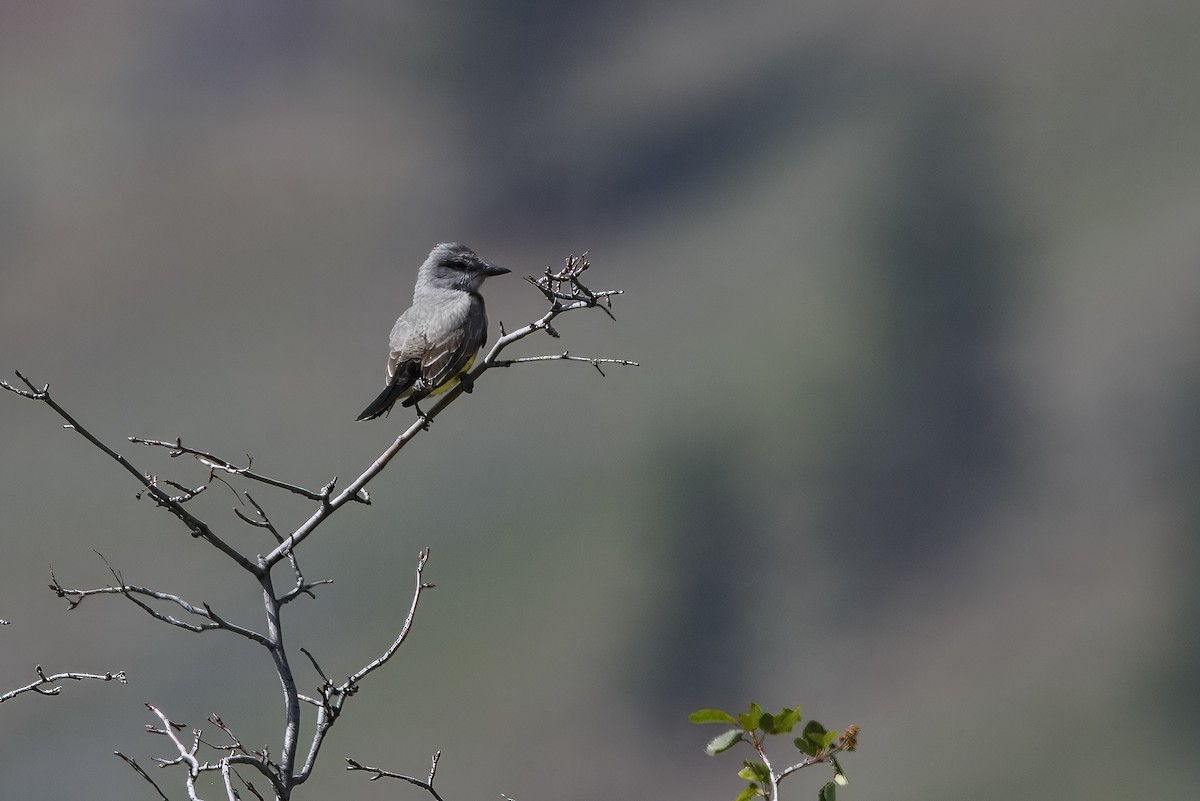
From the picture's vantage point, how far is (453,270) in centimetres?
925

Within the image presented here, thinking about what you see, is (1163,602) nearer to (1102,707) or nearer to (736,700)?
(1102,707)

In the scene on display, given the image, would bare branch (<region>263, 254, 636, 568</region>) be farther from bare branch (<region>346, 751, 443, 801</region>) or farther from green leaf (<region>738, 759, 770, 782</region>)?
green leaf (<region>738, 759, 770, 782</region>)

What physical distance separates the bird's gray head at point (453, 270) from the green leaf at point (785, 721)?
19.0 ft

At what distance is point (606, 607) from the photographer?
10794 cm

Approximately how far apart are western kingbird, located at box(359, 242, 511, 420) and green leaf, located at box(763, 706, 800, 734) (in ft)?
12.2

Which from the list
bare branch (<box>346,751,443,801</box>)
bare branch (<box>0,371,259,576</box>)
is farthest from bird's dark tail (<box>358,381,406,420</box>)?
bare branch (<box>0,371,259,576</box>)

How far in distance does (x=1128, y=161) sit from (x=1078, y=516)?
42587 mm

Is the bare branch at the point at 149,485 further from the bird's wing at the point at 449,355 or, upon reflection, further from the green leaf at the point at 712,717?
the bird's wing at the point at 449,355

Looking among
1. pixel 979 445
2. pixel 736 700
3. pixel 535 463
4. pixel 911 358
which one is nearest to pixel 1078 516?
pixel 979 445

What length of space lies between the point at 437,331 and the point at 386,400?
0.58 metres

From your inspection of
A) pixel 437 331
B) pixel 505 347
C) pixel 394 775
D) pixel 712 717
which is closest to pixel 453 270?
pixel 437 331

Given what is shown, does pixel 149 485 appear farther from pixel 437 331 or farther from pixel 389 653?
pixel 437 331

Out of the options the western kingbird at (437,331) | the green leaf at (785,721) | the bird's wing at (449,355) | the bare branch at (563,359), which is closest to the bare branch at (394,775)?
the green leaf at (785,721)

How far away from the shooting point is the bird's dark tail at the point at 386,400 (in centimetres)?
744
